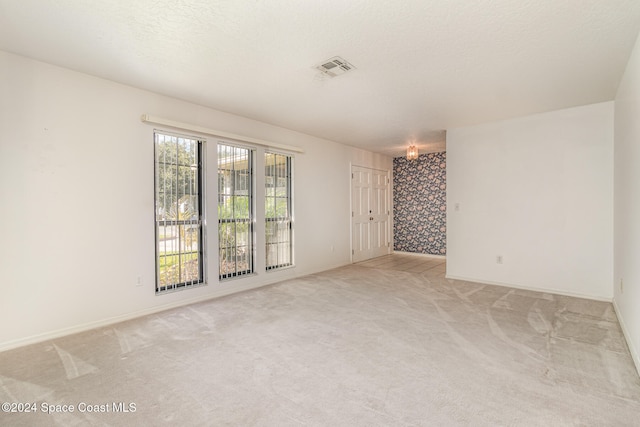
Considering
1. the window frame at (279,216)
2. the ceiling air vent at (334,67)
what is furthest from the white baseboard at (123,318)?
the ceiling air vent at (334,67)

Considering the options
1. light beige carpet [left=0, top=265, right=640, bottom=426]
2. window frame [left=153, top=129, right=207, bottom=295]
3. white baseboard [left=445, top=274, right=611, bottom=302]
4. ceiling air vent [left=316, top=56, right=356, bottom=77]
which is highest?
ceiling air vent [left=316, top=56, right=356, bottom=77]

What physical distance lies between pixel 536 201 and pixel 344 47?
361 centimetres

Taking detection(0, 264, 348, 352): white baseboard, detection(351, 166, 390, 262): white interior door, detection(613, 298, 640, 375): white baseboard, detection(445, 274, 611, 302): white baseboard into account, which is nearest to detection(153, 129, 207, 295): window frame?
detection(0, 264, 348, 352): white baseboard

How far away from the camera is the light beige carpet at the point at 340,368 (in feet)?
5.51

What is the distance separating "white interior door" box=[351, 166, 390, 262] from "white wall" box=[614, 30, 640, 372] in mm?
4061

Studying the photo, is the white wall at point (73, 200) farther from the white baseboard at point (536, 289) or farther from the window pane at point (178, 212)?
the white baseboard at point (536, 289)

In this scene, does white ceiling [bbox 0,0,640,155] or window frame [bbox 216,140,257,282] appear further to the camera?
window frame [bbox 216,140,257,282]

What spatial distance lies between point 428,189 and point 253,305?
17.0 ft

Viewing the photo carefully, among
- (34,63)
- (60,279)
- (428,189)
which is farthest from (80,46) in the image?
(428,189)

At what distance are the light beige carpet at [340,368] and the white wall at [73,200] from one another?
0.30 metres

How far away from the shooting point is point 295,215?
5.09 meters

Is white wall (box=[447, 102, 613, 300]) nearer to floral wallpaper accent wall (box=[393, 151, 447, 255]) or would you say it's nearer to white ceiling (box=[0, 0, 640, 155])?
white ceiling (box=[0, 0, 640, 155])

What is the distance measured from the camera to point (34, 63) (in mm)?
2641

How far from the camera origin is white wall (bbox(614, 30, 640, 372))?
230 centimetres
